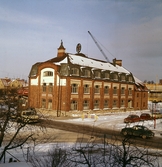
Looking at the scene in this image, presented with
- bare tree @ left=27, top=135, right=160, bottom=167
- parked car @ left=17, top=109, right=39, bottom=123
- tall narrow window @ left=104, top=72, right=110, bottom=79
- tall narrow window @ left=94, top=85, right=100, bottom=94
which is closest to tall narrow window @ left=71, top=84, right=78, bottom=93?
tall narrow window @ left=94, top=85, right=100, bottom=94

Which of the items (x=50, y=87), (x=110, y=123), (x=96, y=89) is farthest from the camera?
(x=96, y=89)

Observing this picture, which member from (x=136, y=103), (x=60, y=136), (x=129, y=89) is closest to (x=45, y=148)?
(x=60, y=136)

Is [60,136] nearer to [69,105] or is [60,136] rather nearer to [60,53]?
[69,105]

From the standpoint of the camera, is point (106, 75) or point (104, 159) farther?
point (106, 75)

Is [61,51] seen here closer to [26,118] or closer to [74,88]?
[74,88]

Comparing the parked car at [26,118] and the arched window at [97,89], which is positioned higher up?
the arched window at [97,89]

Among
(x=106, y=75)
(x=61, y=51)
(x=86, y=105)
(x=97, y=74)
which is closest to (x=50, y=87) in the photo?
(x=86, y=105)

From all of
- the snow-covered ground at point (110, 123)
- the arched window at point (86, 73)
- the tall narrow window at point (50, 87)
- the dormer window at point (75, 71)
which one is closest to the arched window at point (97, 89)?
the arched window at point (86, 73)

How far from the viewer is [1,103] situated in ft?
45.9

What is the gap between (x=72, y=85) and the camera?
4047 centimetres

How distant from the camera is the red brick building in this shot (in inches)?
1581

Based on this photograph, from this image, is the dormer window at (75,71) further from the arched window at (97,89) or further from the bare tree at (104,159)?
the bare tree at (104,159)

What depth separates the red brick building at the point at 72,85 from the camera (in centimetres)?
4016

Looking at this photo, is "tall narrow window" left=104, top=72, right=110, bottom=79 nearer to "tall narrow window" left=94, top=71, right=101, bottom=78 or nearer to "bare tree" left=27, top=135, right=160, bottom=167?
"tall narrow window" left=94, top=71, right=101, bottom=78
